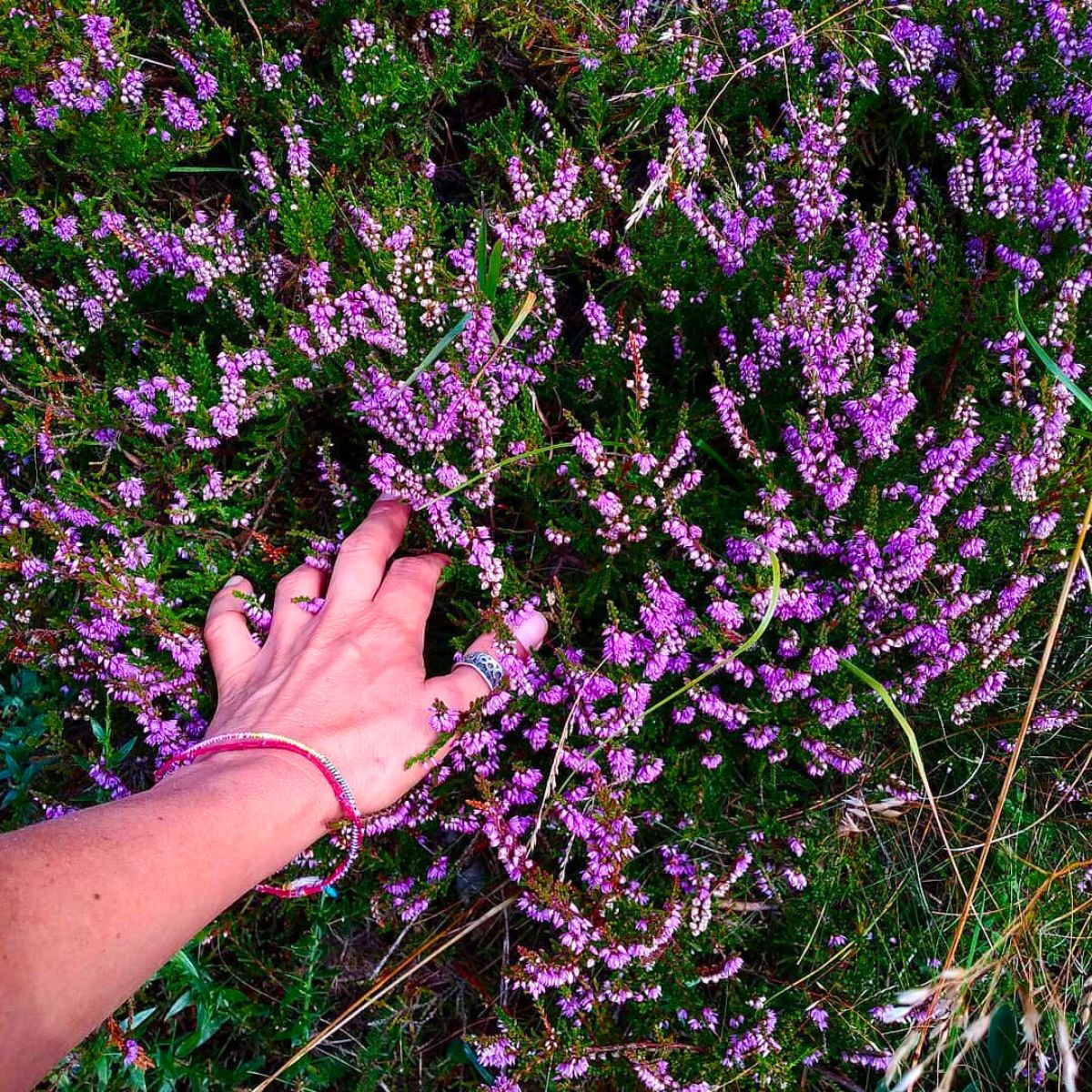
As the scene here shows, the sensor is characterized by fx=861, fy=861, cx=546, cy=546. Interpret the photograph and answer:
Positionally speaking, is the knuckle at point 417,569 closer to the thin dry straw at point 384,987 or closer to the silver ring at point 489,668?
the silver ring at point 489,668

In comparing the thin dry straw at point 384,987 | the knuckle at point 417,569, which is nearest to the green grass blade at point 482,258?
the knuckle at point 417,569

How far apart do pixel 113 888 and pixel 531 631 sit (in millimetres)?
1303

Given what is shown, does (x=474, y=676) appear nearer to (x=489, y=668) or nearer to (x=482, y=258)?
(x=489, y=668)

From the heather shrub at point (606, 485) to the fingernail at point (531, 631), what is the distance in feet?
0.23

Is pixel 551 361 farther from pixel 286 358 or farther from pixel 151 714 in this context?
pixel 151 714

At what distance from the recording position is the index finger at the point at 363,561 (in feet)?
8.54

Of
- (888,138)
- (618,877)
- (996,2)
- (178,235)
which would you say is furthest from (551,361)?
(996,2)

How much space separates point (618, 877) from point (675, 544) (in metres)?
1.01

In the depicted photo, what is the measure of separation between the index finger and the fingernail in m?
0.46

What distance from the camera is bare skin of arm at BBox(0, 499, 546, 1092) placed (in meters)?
1.55

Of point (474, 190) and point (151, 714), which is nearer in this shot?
point (151, 714)

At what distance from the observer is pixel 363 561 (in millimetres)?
2623

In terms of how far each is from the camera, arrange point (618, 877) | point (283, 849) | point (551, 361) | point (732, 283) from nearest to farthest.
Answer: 1. point (283, 849)
2. point (618, 877)
3. point (732, 283)
4. point (551, 361)

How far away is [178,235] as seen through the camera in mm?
2789
